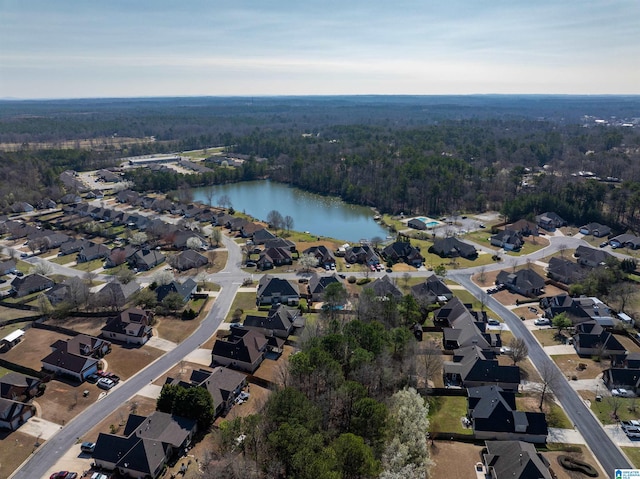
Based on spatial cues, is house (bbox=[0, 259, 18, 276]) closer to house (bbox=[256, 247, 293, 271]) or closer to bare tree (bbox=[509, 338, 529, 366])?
house (bbox=[256, 247, 293, 271])

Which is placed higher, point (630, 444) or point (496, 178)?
point (496, 178)

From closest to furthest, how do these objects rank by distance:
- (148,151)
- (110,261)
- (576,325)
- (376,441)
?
(376,441) → (576,325) → (110,261) → (148,151)

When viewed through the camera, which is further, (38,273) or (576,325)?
(38,273)

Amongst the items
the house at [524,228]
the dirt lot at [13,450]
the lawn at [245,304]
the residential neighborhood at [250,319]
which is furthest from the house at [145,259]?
the house at [524,228]

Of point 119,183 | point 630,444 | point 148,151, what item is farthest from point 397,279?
point 148,151

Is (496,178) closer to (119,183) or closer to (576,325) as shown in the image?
(576,325)

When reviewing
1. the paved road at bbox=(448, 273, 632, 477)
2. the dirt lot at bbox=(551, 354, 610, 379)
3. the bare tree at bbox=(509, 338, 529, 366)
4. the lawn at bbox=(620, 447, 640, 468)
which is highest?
the bare tree at bbox=(509, 338, 529, 366)

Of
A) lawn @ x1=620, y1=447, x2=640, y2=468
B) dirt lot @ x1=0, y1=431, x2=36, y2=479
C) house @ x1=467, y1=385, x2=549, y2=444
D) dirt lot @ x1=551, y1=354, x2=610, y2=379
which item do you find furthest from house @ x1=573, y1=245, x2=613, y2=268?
dirt lot @ x1=0, y1=431, x2=36, y2=479

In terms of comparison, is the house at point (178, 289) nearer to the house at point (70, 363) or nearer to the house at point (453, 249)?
the house at point (70, 363)
